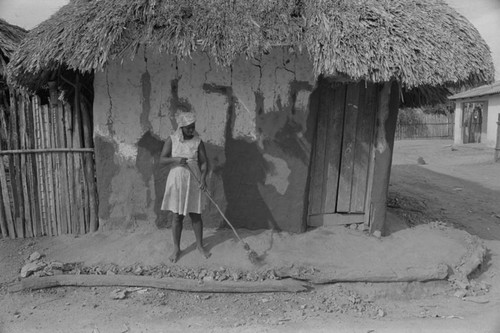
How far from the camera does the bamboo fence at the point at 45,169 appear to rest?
489 cm

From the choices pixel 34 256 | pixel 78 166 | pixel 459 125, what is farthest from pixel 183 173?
pixel 459 125

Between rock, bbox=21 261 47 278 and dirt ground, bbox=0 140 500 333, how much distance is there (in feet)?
0.48

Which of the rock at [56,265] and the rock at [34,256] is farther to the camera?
the rock at [34,256]

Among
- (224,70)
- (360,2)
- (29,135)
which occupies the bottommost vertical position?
(29,135)

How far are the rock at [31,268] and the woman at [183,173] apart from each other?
4.54ft

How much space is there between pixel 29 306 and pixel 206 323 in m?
1.71

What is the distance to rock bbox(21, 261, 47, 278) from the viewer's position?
4.20 meters

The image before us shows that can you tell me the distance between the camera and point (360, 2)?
15.1ft

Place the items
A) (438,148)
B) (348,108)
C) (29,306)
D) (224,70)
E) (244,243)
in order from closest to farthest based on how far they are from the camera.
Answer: (29,306) < (244,243) < (224,70) < (348,108) < (438,148)

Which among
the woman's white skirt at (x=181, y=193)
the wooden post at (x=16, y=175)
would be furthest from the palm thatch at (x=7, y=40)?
the woman's white skirt at (x=181, y=193)

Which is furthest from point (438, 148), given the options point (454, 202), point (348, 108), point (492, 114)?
point (348, 108)

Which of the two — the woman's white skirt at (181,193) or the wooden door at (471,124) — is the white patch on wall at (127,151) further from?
the wooden door at (471,124)

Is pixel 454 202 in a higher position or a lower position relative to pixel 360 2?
lower

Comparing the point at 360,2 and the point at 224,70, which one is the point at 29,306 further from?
the point at 360,2
